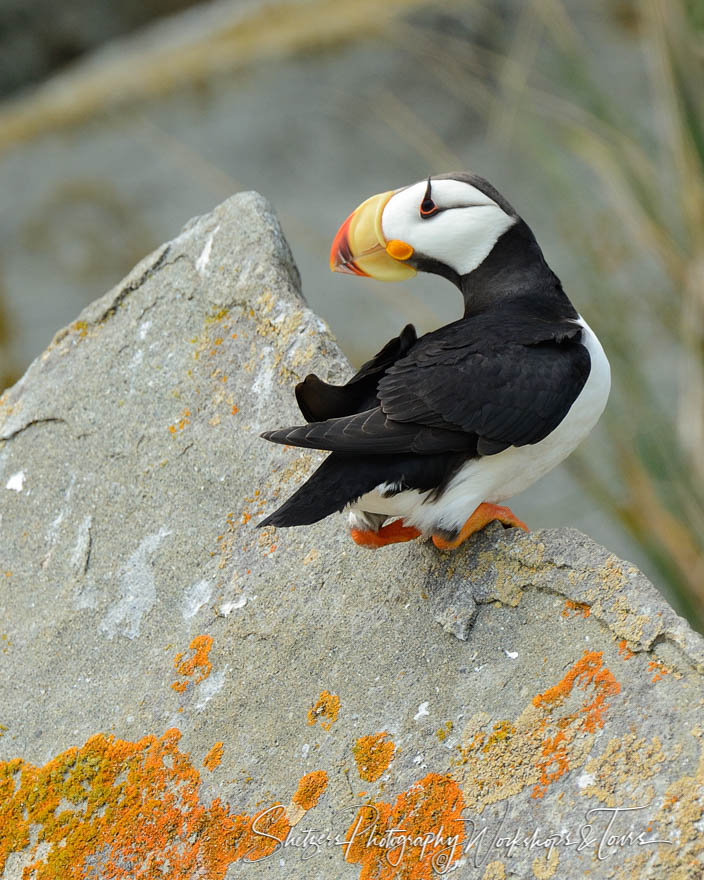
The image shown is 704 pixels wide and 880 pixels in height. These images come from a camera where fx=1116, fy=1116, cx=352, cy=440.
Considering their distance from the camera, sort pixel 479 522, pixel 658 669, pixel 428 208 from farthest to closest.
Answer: pixel 428 208 < pixel 479 522 < pixel 658 669

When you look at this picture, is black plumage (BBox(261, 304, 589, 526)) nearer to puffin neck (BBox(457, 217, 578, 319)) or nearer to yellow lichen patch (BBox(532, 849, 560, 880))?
puffin neck (BBox(457, 217, 578, 319))

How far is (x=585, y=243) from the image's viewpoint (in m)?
4.91

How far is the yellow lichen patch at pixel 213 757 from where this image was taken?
2133 mm

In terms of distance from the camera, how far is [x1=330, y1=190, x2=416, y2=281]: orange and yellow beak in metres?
2.43

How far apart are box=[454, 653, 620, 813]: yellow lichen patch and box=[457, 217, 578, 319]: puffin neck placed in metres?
0.84

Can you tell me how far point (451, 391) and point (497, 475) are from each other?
8.8 inches

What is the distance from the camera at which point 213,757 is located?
7.04ft

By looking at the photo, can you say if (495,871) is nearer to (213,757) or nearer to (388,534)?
(213,757)

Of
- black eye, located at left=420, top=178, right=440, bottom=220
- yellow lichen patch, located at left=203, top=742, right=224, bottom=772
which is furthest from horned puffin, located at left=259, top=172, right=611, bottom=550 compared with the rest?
yellow lichen patch, located at left=203, top=742, right=224, bottom=772

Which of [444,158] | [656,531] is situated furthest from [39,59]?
[656,531]

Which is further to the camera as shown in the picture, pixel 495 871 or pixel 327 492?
pixel 327 492

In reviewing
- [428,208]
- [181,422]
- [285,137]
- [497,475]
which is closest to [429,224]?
[428,208]

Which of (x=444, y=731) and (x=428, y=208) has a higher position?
(x=428, y=208)

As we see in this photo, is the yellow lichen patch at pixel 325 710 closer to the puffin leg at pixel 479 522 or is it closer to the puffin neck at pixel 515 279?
the puffin leg at pixel 479 522
